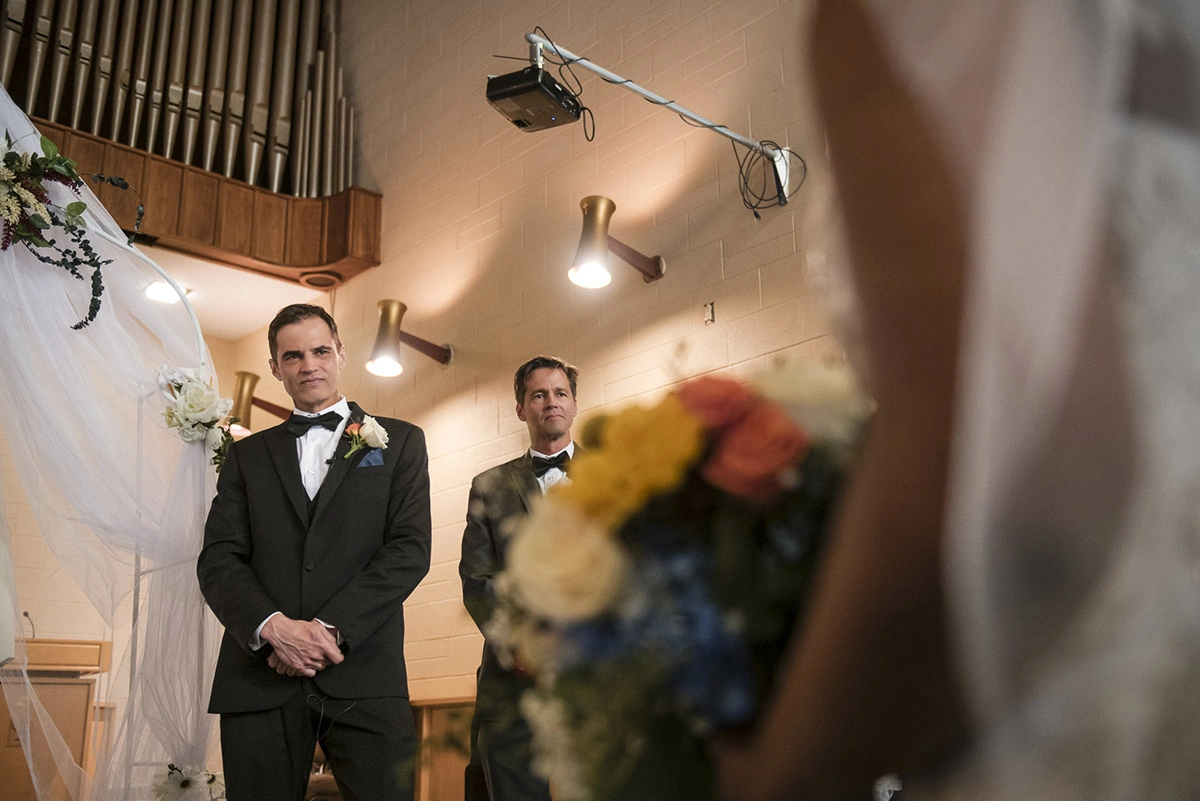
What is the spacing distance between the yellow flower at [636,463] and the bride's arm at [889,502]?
5.4 inches

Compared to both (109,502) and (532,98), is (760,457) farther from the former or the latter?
(532,98)

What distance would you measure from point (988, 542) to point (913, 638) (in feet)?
0.22

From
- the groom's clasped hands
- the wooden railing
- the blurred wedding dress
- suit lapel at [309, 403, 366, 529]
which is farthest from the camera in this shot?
the wooden railing

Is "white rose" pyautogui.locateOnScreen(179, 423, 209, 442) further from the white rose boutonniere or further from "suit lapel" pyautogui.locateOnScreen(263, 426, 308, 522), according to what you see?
the white rose boutonniere

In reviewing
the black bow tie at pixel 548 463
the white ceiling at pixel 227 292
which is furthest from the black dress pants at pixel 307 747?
the white ceiling at pixel 227 292

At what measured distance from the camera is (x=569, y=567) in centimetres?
70

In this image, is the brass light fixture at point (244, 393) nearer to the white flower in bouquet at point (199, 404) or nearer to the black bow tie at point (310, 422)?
the white flower in bouquet at point (199, 404)

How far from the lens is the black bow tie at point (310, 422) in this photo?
113 inches

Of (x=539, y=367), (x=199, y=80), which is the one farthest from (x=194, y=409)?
(x=199, y=80)

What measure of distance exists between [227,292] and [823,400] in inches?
258

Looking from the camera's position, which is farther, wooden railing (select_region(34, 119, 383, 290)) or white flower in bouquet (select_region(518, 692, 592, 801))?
wooden railing (select_region(34, 119, 383, 290))

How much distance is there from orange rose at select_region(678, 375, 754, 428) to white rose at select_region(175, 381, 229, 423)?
2.83 meters

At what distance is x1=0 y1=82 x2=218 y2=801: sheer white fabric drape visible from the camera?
3.01m

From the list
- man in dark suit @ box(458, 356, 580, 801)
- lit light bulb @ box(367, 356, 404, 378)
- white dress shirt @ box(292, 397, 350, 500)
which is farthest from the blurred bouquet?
lit light bulb @ box(367, 356, 404, 378)
